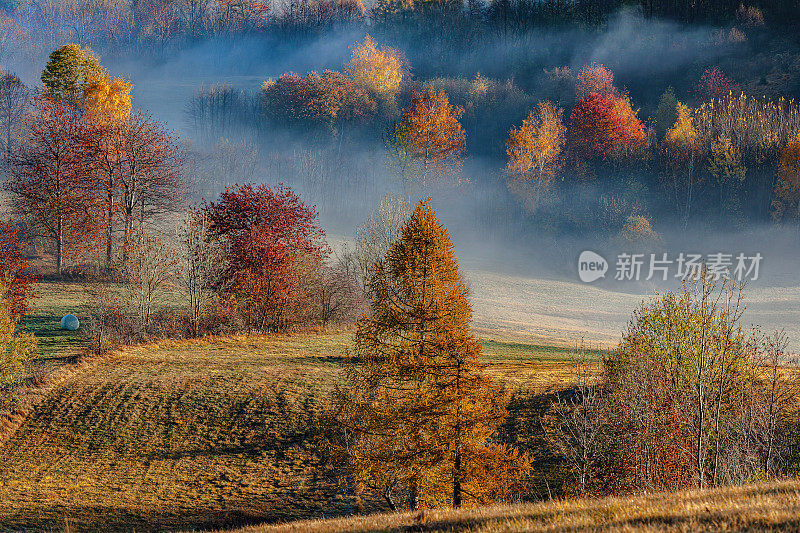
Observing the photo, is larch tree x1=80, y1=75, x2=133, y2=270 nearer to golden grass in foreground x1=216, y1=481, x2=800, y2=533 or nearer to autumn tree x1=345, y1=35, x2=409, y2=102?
autumn tree x1=345, y1=35, x2=409, y2=102

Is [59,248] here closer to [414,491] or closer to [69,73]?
[69,73]

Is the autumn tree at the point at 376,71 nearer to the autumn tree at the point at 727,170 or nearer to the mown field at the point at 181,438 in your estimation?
the autumn tree at the point at 727,170

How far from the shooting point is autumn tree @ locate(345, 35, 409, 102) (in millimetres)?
99750

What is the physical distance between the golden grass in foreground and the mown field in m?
8.41

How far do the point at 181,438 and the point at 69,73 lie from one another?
193 feet

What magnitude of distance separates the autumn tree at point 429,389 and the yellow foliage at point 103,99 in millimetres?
57698

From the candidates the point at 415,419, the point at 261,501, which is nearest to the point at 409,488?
the point at 415,419

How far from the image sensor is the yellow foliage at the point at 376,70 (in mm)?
99812

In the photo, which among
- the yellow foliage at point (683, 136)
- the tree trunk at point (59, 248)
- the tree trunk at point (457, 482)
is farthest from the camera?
the yellow foliage at point (683, 136)

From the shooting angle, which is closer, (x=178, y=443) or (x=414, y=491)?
(x=414, y=491)

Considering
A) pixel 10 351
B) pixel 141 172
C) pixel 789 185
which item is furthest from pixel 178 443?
pixel 789 185

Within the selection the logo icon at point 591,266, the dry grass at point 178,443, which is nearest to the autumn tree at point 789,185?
the logo icon at point 591,266

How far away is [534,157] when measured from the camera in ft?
278

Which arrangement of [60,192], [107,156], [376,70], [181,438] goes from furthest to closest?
[376,70], [107,156], [60,192], [181,438]
